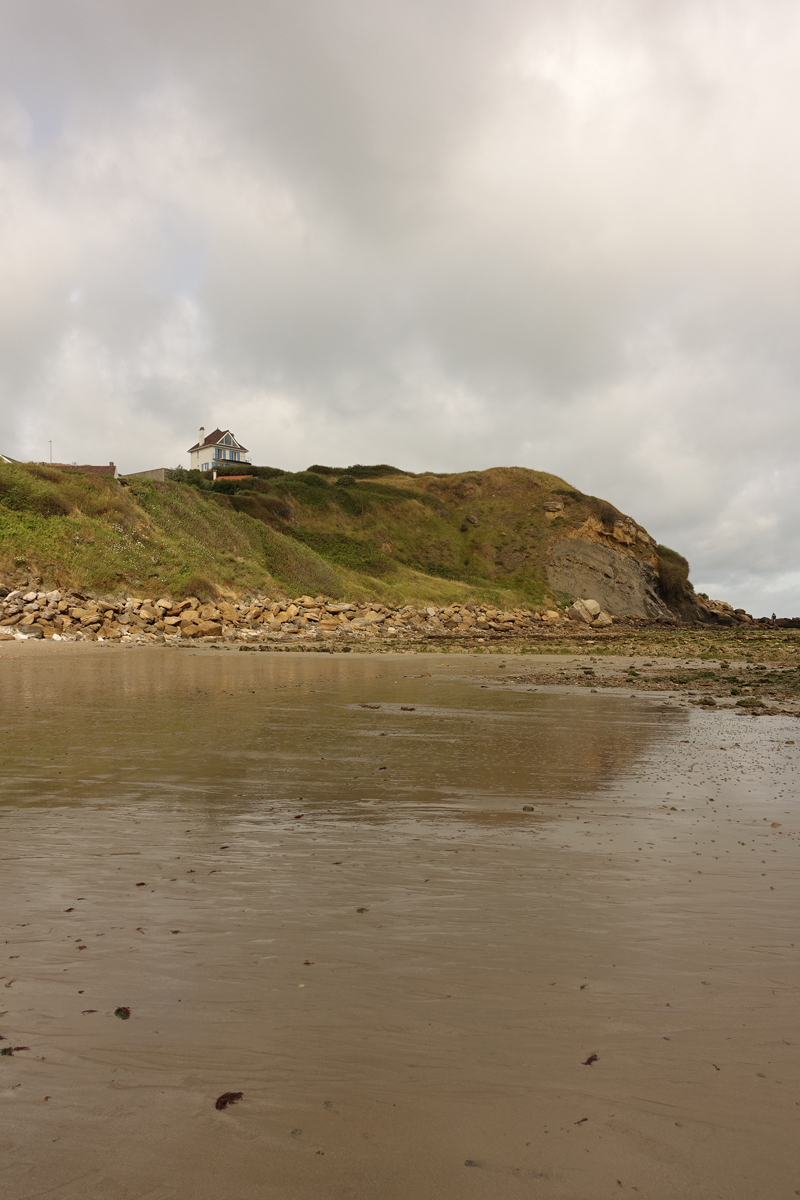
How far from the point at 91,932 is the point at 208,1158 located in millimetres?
1890

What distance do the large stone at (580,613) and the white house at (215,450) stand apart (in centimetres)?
6080

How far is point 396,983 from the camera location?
336cm

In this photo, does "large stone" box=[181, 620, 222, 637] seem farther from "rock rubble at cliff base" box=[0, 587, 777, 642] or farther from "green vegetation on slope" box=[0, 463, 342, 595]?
"green vegetation on slope" box=[0, 463, 342, 595]

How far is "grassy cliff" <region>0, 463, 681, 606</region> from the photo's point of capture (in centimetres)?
3622

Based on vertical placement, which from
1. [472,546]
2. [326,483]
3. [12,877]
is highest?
[326,483]

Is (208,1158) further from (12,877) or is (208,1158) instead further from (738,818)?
(738,818)

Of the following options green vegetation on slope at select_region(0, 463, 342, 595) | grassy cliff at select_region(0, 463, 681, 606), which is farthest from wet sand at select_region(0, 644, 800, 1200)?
grassy cliff at select_region(0, 463, 681, 606)

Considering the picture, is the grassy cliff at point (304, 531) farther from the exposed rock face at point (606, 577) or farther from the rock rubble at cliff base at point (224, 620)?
the rock rubble at cliff base at point (224, 620)

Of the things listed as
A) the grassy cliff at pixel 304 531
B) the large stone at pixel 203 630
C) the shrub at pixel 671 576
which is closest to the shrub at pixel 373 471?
the grassy cliff at pixel 304 531

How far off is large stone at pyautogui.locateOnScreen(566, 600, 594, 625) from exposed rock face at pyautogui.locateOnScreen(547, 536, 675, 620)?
35.5 feet

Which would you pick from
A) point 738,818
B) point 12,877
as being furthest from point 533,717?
point 12,877

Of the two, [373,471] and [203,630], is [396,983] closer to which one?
[203,630]

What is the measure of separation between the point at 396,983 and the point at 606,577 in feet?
239

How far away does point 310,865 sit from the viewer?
5.01 metres
